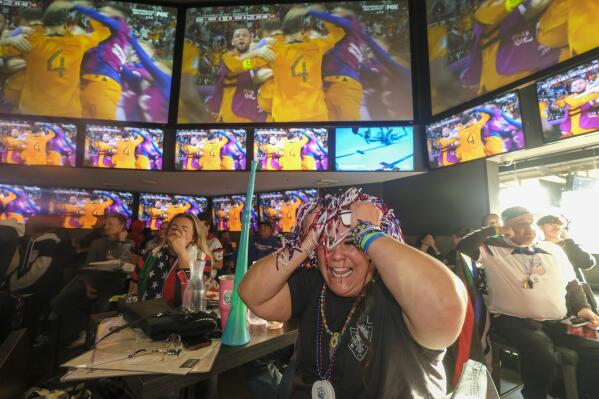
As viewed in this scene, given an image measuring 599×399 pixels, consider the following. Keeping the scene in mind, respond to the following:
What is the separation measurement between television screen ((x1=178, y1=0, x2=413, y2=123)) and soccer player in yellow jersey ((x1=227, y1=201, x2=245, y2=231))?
2740mm

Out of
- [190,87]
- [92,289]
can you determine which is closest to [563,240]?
[92,289]

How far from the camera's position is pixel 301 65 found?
225 inches

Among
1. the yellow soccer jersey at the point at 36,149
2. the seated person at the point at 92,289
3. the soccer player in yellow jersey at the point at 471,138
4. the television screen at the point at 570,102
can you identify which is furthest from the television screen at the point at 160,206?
the television screen at the point at 570,102

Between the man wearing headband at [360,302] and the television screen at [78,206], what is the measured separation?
714cm

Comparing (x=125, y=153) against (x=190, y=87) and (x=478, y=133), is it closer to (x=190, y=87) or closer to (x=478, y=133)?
(x=190, y=87)

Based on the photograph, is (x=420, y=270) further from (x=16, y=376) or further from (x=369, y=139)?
(x=369, y=139)

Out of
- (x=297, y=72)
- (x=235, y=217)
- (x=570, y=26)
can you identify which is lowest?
(x=235, y=217)

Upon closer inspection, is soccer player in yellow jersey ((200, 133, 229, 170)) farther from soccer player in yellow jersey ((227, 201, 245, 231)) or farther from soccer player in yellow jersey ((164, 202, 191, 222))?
soccer player in yellow jersey ((164, 202, 191, 222))

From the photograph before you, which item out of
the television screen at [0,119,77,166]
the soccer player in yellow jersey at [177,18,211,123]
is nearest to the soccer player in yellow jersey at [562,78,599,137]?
the soccer player in yellow jersey at [177,18,211,123]

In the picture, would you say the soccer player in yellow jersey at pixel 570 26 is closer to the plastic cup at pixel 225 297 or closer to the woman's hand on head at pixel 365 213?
the woman's hand on head at pixel 365 213

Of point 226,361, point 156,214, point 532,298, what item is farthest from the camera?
point 156,214

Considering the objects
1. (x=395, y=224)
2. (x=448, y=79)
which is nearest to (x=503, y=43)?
(x=448, y=79)

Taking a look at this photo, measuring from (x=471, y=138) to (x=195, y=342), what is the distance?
443 cm

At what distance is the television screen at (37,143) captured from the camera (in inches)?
191
